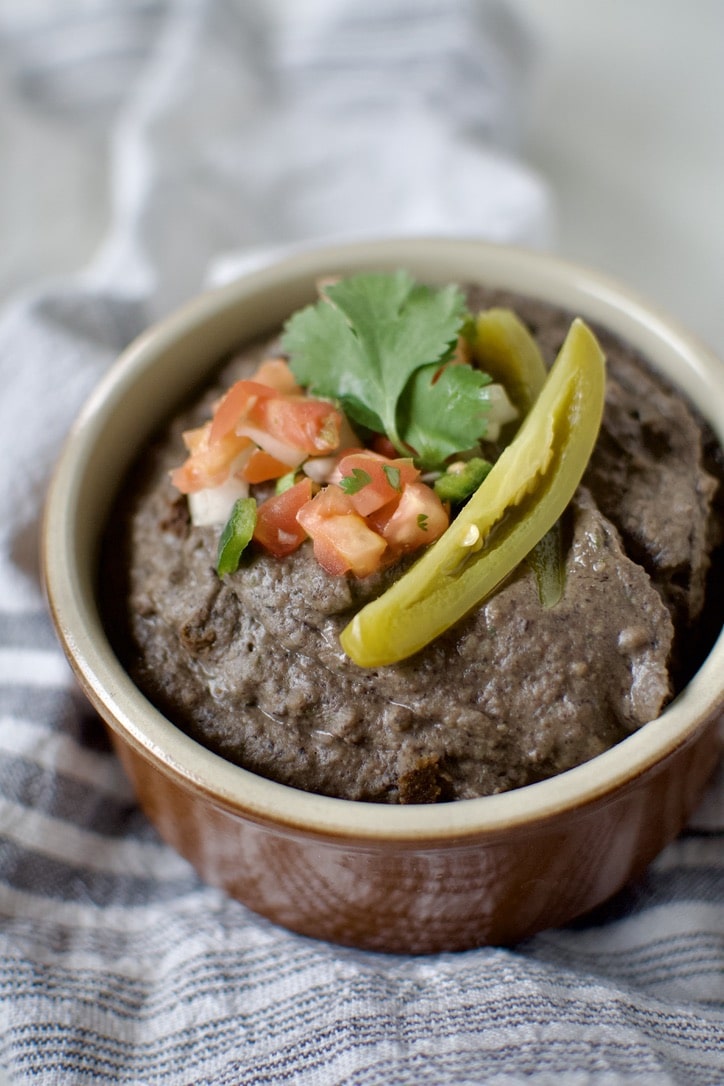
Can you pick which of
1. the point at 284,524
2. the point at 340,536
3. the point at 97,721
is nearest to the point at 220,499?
the point at 284,524

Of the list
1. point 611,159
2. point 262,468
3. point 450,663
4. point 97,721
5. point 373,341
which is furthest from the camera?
point 611,159

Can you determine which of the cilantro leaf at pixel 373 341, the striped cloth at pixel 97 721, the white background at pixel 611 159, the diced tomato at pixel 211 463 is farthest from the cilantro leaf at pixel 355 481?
the white background at pixel 611 159

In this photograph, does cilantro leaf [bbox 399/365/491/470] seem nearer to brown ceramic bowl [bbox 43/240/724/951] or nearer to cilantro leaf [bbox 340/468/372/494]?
cilantro leaf [bbox 340/468/372/494]

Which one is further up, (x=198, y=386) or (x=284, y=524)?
(x=284, y=524)

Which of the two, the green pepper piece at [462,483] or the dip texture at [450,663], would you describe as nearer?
the dip texture at [450,663]

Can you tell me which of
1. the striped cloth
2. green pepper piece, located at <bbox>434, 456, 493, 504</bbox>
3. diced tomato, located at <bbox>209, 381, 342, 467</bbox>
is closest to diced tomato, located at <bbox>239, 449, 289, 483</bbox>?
diced tomato, located at <bbox>209, 381, 342, 467</bbox>

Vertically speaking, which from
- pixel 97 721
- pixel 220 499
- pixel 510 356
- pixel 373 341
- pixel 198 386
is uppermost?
pixel 510 356

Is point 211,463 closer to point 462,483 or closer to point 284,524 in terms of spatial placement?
point 284,524

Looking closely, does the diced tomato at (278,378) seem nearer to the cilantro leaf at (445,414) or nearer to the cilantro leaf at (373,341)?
the cilantro leaf at (373,341)
